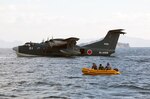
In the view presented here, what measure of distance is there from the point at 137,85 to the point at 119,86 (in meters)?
2.71

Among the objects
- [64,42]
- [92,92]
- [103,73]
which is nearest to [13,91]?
[92,92]

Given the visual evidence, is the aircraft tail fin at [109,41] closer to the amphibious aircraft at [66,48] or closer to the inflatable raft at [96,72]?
the amphibious aircraft at [66,48]

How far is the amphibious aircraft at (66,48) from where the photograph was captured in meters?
88.8

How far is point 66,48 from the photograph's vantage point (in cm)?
9031

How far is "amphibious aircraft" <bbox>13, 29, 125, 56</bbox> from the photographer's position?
88.8 metres

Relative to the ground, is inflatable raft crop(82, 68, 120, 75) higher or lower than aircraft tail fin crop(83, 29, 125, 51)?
lower

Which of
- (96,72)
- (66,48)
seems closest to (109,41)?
(66,48)

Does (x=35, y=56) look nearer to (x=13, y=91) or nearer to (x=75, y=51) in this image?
(x=75, y=51)

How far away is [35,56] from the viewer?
92.4 m

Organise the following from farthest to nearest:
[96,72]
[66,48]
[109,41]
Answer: [109,41] → [66,48] → [96,72]

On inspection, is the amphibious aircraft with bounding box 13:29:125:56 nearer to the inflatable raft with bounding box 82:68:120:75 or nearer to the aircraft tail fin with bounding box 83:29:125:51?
the aircraft tail fin with bounding box 83:29:125:51

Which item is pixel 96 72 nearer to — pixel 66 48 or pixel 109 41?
pixel 66 48

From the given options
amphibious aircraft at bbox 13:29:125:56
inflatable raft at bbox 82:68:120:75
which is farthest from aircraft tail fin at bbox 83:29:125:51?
inflatable raft at bbox 82:68:120:75

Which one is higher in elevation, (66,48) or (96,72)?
(66,48)
